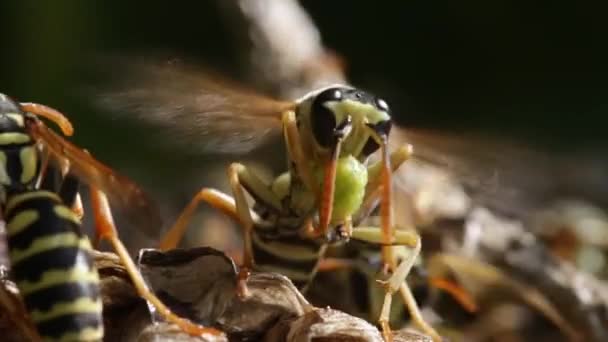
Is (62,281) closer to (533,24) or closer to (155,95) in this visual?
(155,95)

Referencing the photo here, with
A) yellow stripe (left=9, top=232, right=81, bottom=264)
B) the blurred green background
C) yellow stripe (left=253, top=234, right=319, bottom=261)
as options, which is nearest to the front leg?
yellow stripe (left=253, top=234, right=319, bottom=261)

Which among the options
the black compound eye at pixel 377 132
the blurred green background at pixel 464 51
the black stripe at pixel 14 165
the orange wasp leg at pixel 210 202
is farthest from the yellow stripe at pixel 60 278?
the blurred green background at pixel 464 51

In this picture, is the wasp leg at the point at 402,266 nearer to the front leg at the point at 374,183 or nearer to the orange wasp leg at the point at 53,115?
the front leg at the point at 374,183

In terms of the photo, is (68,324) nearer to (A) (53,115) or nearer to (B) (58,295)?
(B) (58,295)

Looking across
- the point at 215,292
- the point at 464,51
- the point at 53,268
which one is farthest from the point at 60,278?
the point at 464,51

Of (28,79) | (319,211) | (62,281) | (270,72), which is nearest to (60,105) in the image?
(28,79)

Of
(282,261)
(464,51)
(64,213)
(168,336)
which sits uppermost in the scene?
(64,213)
